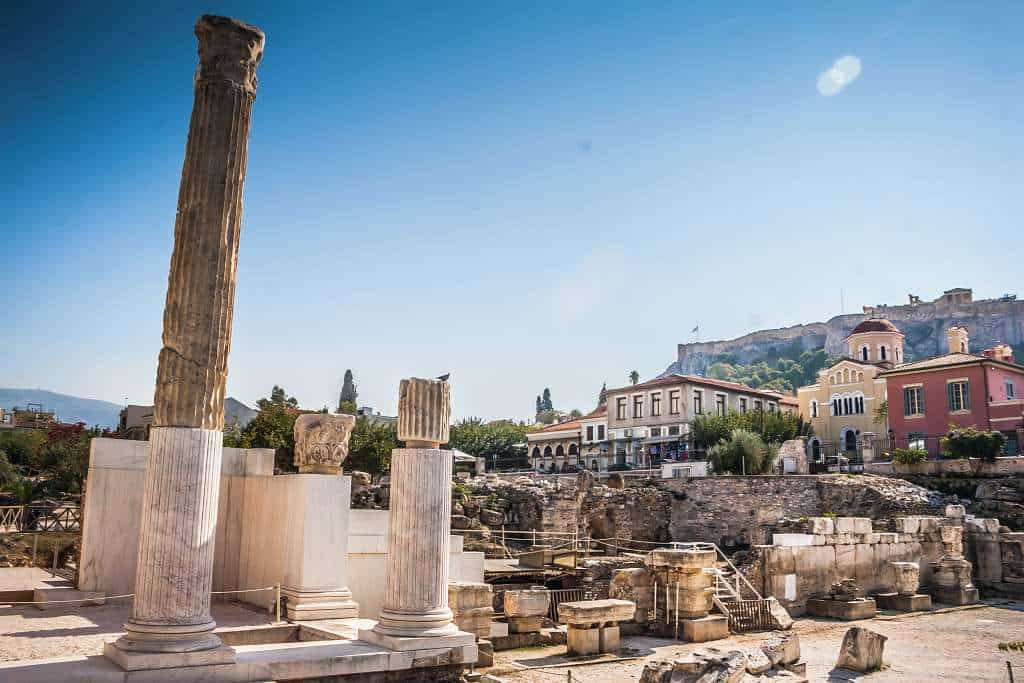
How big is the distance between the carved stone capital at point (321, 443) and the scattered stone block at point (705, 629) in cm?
723

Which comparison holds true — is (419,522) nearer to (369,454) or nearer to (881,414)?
(369,454)

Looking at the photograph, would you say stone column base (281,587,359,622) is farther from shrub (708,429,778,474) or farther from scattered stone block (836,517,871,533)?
shrub (708,429,778,474)

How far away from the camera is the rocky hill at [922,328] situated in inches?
4779

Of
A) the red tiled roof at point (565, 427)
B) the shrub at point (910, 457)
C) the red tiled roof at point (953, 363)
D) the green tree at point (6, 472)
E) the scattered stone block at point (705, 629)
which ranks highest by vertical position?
the red tiled roof at point (953, 363)

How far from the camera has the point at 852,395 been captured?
53281 millimetres

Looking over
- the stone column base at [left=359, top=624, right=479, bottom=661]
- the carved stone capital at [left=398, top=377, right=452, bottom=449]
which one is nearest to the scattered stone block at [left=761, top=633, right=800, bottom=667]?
the stone column base at [left=359, top=624, right=479, bottom=661]

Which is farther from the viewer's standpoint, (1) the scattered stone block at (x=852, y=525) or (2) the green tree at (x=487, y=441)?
(2) the green tree at (x=487, y=441)

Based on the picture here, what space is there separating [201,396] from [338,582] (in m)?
4.46

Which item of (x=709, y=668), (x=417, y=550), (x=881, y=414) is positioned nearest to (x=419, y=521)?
(x=417, y=550)

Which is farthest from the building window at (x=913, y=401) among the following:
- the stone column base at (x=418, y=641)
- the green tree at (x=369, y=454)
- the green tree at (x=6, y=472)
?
the green tree at (x=6, y=472)

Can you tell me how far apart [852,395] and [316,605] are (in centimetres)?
4976

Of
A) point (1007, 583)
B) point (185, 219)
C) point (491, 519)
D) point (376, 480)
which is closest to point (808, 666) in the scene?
point (185, 219)

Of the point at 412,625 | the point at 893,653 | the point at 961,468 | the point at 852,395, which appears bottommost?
the point at 893,653

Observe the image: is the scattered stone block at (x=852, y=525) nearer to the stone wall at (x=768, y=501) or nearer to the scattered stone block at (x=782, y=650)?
the scattered stone block at (x=782, y=650)
